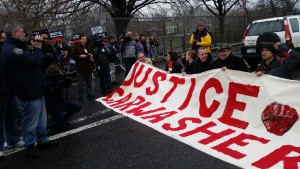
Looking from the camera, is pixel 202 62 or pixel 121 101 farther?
pixel 121 101

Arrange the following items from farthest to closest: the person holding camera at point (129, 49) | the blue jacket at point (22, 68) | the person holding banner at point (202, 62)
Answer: the person holding camera at point (129, 49)
the person holding banner at point (202, 62)
the blue jacket at point (22, 68)

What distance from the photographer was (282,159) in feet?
13.0

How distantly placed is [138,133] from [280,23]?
26.9 ft

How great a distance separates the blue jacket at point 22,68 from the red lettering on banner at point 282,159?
123 inches

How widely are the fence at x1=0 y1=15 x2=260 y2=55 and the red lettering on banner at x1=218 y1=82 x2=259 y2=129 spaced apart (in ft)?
26.7

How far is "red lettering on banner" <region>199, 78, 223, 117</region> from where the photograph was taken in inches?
219

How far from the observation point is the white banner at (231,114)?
4.26m

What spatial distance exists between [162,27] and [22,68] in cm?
1353

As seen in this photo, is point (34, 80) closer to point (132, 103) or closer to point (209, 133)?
point (209, 133)

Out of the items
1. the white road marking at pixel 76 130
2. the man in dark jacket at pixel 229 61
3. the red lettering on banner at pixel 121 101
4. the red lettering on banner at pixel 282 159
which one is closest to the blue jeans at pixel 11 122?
the white road marking at pixel 76 130

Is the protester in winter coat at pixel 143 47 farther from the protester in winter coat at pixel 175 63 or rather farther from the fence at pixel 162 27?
the protester in winter coat at pixel 175 63

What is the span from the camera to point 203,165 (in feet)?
13.8

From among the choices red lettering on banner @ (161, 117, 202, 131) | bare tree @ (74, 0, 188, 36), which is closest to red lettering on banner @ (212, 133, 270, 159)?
red lettering on banner @ (161, 117, 202, 131)

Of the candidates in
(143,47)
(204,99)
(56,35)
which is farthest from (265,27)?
(56,35)
